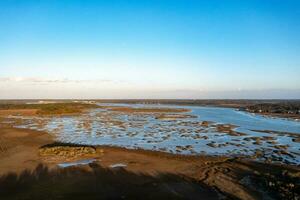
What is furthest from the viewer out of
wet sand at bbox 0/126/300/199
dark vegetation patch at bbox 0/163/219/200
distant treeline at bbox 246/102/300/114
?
distant treeline at bbox 246/102/300/114

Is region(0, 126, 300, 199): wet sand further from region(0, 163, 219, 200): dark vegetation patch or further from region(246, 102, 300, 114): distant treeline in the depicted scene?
region(246, 102, 300, 114): distant treeline

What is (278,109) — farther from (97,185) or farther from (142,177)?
(97,185)

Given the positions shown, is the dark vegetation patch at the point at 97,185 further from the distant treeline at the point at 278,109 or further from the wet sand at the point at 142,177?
the distant treeline at the point at 278,109

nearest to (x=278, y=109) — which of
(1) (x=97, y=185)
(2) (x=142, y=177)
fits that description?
(2) (x=142, y=177)

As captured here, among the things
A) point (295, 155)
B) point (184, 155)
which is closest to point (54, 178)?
point (184, 155)

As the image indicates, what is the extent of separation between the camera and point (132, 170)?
1471 cm

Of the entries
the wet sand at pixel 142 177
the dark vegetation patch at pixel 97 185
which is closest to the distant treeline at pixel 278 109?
the wet sand at pixel 142 177

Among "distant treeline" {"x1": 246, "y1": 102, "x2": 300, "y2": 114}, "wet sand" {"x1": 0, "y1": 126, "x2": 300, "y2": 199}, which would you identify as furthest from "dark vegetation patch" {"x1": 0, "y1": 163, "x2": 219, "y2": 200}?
"distant treeline" {"x1": 246, "y1": 102, "x2": 300, "y2": 114}

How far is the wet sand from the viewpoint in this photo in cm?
1118

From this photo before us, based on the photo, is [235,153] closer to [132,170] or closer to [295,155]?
[295,155]

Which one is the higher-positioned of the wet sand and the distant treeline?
the distant treeline

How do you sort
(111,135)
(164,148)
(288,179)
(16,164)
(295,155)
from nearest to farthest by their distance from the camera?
(288,179)
(16,164)
(295,155)
(164,148)
(111,135)

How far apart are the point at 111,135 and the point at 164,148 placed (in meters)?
8.46

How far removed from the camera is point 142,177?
44.2 feet
